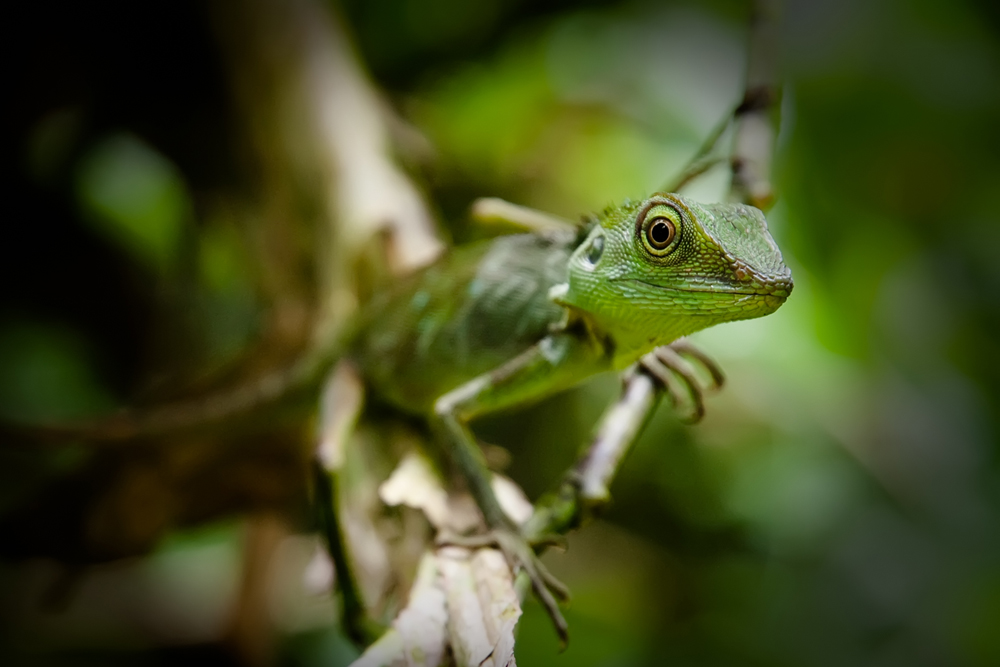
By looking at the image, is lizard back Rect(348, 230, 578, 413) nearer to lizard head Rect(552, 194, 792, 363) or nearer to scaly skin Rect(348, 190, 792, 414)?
scaly skin Rect(348, 190, 792, 414)

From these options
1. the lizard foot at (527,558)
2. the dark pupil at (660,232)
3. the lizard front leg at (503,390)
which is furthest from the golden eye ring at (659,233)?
the lizard foot at (527,558)

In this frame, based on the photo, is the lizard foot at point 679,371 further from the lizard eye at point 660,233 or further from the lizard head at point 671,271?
the lizard eye at point 660,233

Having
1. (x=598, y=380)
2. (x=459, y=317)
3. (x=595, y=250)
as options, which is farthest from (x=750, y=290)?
(x=598, y=380)

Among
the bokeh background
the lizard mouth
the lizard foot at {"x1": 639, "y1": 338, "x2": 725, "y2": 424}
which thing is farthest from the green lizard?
the bokeh background

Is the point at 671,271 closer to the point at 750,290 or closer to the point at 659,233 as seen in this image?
the point at 659,233

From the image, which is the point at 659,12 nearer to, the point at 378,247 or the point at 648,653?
the point at 378,247

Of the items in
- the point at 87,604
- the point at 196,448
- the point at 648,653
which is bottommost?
the point at 87,604

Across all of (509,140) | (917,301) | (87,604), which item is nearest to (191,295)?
(87,604)
